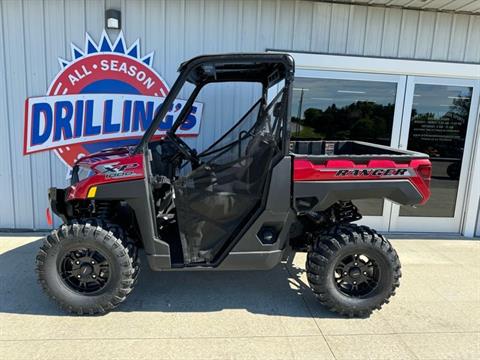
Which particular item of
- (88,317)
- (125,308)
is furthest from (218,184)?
(88,317)

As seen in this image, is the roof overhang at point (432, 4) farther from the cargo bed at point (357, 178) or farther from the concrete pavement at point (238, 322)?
the concrete pavement at point (238, 322)

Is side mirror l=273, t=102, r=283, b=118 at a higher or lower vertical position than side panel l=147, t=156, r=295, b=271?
higher

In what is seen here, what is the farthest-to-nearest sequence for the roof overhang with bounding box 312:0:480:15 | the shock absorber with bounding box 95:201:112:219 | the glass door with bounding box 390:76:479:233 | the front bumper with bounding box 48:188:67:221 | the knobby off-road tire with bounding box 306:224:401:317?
the glass door with bounding box 390:76:479:233 → the roof overhang with bounding box 312:0:480:15 → the shock absorber with bounding box 95:201:112:219 → the front bumper with bounding box 48:188:67:221 → the knobby off-road tire with bounding box 306:224:401:317

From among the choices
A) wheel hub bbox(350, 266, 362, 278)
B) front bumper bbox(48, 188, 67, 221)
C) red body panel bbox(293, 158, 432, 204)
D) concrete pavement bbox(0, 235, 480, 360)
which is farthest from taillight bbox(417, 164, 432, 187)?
front bumper bbox(48, 188, 67, 221)

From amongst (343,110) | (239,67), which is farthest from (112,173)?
A: (343,110)

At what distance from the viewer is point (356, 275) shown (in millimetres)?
2924

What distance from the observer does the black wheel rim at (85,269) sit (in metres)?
2.79

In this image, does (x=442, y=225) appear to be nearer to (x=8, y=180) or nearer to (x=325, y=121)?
(x=325, y=121)

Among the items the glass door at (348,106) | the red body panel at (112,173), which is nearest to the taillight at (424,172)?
the glass door at (348,106)

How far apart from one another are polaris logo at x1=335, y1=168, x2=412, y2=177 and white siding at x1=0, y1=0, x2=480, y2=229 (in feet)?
7.33

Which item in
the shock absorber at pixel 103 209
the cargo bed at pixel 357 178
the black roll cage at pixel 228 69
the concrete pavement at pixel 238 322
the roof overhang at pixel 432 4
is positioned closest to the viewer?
the concrete pavement at pixel 238 322

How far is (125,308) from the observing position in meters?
2.93

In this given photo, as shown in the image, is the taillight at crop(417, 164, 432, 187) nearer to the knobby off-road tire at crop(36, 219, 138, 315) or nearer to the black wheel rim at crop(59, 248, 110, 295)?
the knobby off-road tire at crop(36, 219, 138, 315)

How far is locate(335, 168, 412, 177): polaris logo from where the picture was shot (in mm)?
2744
